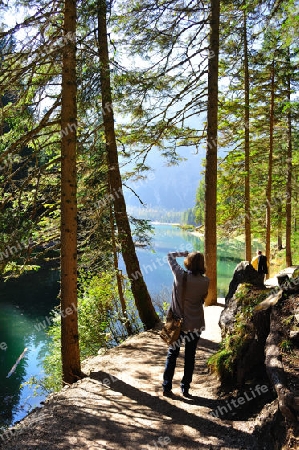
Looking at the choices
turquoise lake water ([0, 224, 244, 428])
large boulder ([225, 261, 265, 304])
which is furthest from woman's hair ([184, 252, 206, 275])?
turquoise lake water ([0, 224, 244, 428])

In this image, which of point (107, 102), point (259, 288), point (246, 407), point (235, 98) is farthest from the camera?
point (235, 98)

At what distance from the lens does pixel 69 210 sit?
229 inches

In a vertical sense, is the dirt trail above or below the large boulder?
below

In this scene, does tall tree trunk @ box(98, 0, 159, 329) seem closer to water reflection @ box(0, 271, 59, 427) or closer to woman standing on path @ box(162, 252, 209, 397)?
water reflection @ box(0, 271, 59, 427)

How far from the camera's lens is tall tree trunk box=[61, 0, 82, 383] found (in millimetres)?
5668

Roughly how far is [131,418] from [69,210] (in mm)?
3365

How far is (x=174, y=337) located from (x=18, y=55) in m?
5.14

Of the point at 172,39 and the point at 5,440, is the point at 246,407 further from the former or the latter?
the point at 172,39

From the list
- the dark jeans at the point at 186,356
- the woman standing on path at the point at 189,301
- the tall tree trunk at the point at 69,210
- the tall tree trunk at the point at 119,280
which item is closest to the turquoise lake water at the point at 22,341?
the tall tree trunk at the point at 119,280

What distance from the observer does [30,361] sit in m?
15.0

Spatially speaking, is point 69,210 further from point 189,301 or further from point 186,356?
point 186,356

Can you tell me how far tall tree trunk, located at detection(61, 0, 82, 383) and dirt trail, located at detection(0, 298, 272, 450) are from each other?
543mm

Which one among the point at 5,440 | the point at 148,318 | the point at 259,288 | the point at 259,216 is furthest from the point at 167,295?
the point at 5,440

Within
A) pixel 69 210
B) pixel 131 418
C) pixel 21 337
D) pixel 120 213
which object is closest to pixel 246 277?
pixel 131 418
